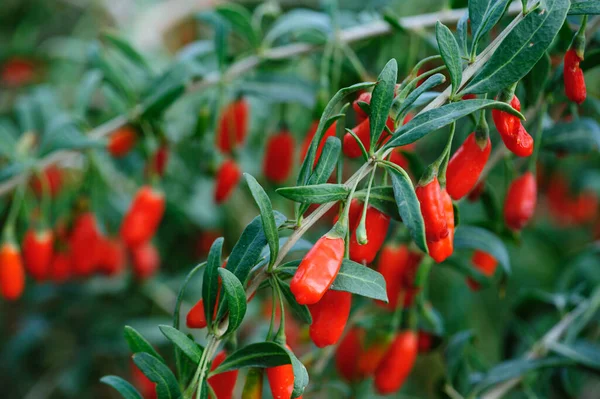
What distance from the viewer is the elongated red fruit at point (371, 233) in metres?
0.79

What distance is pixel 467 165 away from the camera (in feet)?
2.59

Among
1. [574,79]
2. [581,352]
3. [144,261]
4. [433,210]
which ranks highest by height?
[574,79]

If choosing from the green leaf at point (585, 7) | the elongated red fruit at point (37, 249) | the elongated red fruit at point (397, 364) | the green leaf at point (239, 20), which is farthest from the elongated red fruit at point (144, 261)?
the green leaf at point (585, 7)

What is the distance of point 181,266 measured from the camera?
2314 mm

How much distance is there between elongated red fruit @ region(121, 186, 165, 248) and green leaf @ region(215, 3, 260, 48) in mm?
441

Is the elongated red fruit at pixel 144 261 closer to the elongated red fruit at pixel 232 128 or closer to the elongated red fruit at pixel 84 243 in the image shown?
the elongated red fruit at pixel 84 243

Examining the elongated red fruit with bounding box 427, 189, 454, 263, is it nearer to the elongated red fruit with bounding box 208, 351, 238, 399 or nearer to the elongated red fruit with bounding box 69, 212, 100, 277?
the elongated red fruit with bounding box 208, 351, 238, 399

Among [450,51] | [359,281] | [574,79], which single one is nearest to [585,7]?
[574,79]

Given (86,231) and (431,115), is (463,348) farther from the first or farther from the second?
(86,231)

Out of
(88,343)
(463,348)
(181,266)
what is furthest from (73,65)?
(463,348)

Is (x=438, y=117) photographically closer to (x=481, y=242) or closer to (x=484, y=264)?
(x=481, y=242)

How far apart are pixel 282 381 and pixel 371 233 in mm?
216

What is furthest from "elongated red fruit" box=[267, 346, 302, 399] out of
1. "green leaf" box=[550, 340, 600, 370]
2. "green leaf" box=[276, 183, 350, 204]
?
"green leaf" box=[550, 340, 600, 370]

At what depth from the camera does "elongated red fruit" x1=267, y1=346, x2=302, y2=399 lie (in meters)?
0.74
